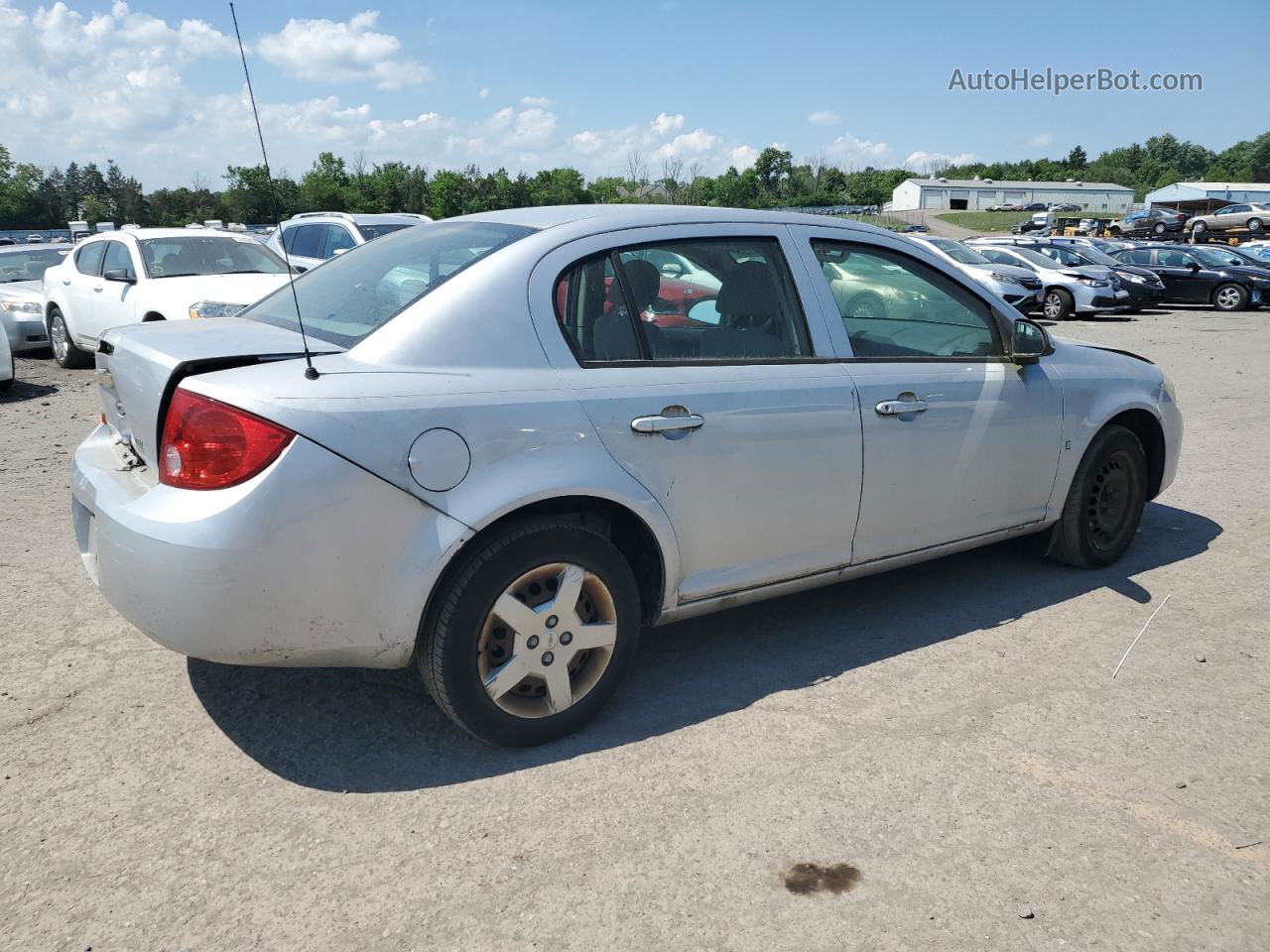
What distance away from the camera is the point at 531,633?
3.06 m

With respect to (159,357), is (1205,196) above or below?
below

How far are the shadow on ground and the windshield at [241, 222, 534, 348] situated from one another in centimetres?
129

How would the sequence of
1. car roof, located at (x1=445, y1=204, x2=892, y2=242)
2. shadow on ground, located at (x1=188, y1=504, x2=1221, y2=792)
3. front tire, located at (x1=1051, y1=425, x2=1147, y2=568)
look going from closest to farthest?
shadow on ground, located at (x1=188, y1=504, x2=1221, y2=792) < car roof, located at (x1=445, y1=204, x2=892, y2=242) < front tire, located at (x1=1051, y1=425, x2=1147, y2=568)

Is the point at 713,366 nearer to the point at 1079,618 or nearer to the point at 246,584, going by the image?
the point at 246,584

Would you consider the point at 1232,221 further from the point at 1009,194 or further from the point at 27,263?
the point at 1009,194

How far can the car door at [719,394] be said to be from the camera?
3.18 metres

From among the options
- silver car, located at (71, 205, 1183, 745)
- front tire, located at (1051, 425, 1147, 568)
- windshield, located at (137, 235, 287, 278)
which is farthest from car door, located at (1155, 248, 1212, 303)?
silver car, located at (71, 205, 1183, 745)

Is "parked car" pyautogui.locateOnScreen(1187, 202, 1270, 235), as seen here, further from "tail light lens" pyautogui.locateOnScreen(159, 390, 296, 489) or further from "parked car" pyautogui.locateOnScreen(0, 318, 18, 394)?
"tail light lens" pyautogui.locateOnScreen(159, 390, 296, 489)

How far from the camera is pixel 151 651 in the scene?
12.5 feet

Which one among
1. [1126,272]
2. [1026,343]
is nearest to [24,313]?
[1026,343]

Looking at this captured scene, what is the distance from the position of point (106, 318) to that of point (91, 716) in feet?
28.5

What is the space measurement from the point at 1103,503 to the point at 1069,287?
59.1 feet

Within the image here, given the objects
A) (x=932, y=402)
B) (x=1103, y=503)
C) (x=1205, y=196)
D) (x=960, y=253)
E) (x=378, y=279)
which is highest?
(x=378, y=279)

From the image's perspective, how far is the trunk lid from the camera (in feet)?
9.43
